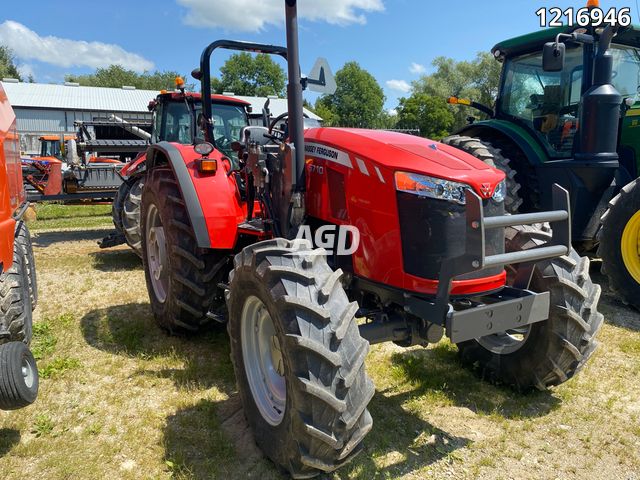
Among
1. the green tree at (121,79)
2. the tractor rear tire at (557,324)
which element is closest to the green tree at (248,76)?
the green tree at (121,79)

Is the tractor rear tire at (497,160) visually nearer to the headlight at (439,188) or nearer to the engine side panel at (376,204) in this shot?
the engine side panel at (376,204)

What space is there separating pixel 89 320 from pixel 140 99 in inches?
1497

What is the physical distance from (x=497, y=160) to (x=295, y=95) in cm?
317

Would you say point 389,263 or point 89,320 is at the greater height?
point 389,263

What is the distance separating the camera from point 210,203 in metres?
3.54

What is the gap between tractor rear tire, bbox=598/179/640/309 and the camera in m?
4.62

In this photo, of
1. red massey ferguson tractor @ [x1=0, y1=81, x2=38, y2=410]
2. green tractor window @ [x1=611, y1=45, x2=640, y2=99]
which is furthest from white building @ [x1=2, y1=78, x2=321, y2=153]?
red massey ferguson tractor @ [x1=0, y1=81, x2=38, y2=410]

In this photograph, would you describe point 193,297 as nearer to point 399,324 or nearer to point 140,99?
point 399,324

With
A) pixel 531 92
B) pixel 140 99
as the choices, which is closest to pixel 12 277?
pixel 531 92

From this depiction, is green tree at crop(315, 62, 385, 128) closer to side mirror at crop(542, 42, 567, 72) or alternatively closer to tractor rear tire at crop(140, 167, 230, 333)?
side mirror at crop(542, 42, 567, 72)

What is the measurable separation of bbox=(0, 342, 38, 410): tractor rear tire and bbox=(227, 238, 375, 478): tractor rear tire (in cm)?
105

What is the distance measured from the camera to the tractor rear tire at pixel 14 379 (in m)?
2.18

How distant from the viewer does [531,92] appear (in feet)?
19.1

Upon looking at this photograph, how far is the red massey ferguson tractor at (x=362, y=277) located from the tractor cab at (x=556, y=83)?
9.50 ft
